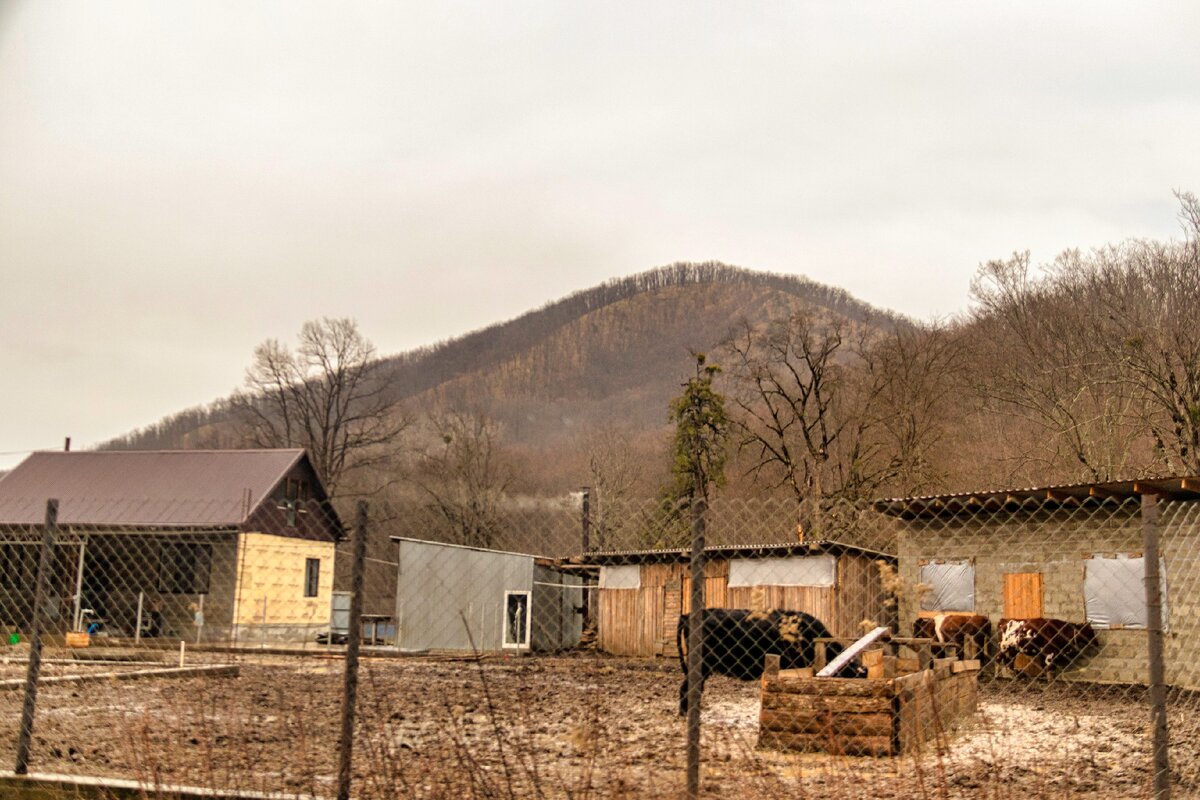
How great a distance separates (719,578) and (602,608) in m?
4.54

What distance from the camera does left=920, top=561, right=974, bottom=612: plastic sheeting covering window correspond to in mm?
22156

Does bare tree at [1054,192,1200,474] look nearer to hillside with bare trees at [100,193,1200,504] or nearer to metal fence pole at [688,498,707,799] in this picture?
hillside with bare trees at [100,193,1200,504]

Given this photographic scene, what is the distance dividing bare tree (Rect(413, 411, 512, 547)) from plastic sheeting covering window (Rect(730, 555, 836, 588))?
24.4 meters

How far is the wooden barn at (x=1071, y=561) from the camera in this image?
17.6 meters

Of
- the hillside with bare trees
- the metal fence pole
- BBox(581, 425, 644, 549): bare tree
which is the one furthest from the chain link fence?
the hillside with bare trees

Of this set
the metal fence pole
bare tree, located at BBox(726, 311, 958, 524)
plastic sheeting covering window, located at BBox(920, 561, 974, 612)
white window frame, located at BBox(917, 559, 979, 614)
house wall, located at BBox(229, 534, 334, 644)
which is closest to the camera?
the metal fence pole

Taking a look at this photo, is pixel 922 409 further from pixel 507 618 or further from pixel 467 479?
pixel 467 479

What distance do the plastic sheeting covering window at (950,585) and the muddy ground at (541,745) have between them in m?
5.79

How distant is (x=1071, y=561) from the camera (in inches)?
803

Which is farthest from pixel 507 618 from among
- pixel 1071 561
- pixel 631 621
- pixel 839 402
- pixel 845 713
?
pixel 845 713

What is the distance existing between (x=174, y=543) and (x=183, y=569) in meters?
1.22

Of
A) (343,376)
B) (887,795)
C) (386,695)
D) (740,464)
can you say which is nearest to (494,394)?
(343,376)

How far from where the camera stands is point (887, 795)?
7.00 m

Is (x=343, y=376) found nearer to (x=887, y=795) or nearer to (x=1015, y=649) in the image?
(x=1015, y=649)
